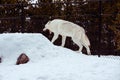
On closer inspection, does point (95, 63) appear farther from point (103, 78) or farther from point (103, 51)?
point (103, 51)

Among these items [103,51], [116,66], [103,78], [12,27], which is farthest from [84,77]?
[12,27]

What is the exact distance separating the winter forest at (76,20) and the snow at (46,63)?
2.39 m

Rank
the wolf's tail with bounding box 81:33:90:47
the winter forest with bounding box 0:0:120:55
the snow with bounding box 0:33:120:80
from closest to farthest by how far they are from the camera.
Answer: the snow with bounding box 0:33:120:80, the wolf's tail with bounding box 81:33:90:47, the winter forest with bounding box 0:0:120:55

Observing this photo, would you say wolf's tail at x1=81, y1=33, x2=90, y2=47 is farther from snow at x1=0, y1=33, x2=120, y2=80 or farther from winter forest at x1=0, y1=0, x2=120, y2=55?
snow at x1=0, y1=33, x2=120, y2=80

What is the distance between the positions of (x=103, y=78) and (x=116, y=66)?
2.65 feet

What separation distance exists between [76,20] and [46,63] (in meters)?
4.44

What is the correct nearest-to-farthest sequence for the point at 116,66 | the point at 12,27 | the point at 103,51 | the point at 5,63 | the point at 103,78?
the point at 103,78 < the point at 116,66 < the point at 5,63 < the point at 103,51 < the point at 12,27

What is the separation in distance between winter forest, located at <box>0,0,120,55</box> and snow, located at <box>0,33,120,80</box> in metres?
2.39

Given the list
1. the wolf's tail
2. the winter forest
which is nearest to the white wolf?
the wolf's tail

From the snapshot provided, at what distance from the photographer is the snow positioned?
8516 millimetres

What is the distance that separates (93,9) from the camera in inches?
577

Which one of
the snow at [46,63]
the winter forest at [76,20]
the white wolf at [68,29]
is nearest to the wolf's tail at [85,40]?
the white wolf at [68,29]

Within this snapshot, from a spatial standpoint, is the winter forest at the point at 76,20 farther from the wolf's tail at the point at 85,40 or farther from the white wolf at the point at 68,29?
the white wolf at the point at 68,29

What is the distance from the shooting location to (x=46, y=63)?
9.33 m
